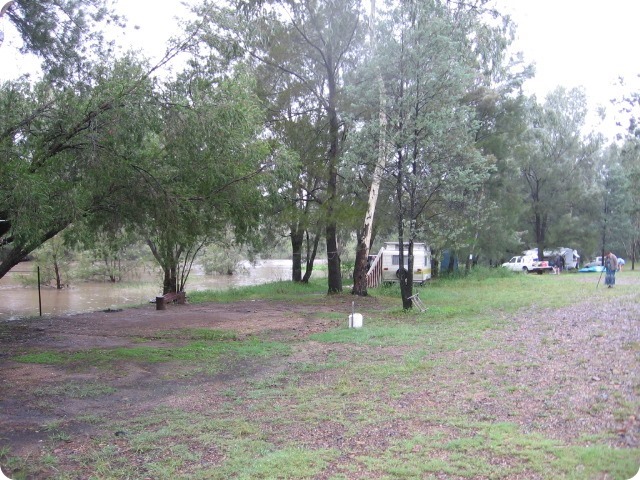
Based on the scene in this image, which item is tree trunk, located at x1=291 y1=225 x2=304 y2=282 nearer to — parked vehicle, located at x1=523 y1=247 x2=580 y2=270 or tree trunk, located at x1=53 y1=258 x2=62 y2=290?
tree trunk, located at x1=53 y1=258 x2=62 y2=290

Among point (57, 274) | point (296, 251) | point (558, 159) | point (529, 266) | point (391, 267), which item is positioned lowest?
point (529, 266)

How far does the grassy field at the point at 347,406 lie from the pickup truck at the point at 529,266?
947 inches

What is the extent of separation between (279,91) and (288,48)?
152 cm

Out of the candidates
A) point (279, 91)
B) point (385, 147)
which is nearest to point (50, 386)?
point (385, 147)

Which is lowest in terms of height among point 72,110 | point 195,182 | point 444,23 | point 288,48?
point 195,182

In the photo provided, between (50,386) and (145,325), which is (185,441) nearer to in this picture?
(50,386)

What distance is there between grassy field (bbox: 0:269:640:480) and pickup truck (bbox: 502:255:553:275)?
24.1 m

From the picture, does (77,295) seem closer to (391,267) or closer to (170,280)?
(170,280)

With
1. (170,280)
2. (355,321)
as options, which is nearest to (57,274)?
(170,280)

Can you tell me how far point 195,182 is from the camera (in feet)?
34.0

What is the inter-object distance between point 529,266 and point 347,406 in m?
31.4

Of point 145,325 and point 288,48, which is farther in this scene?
point 288,48

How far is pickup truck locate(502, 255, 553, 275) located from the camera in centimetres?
3353

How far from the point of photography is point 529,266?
3409 centimetres
